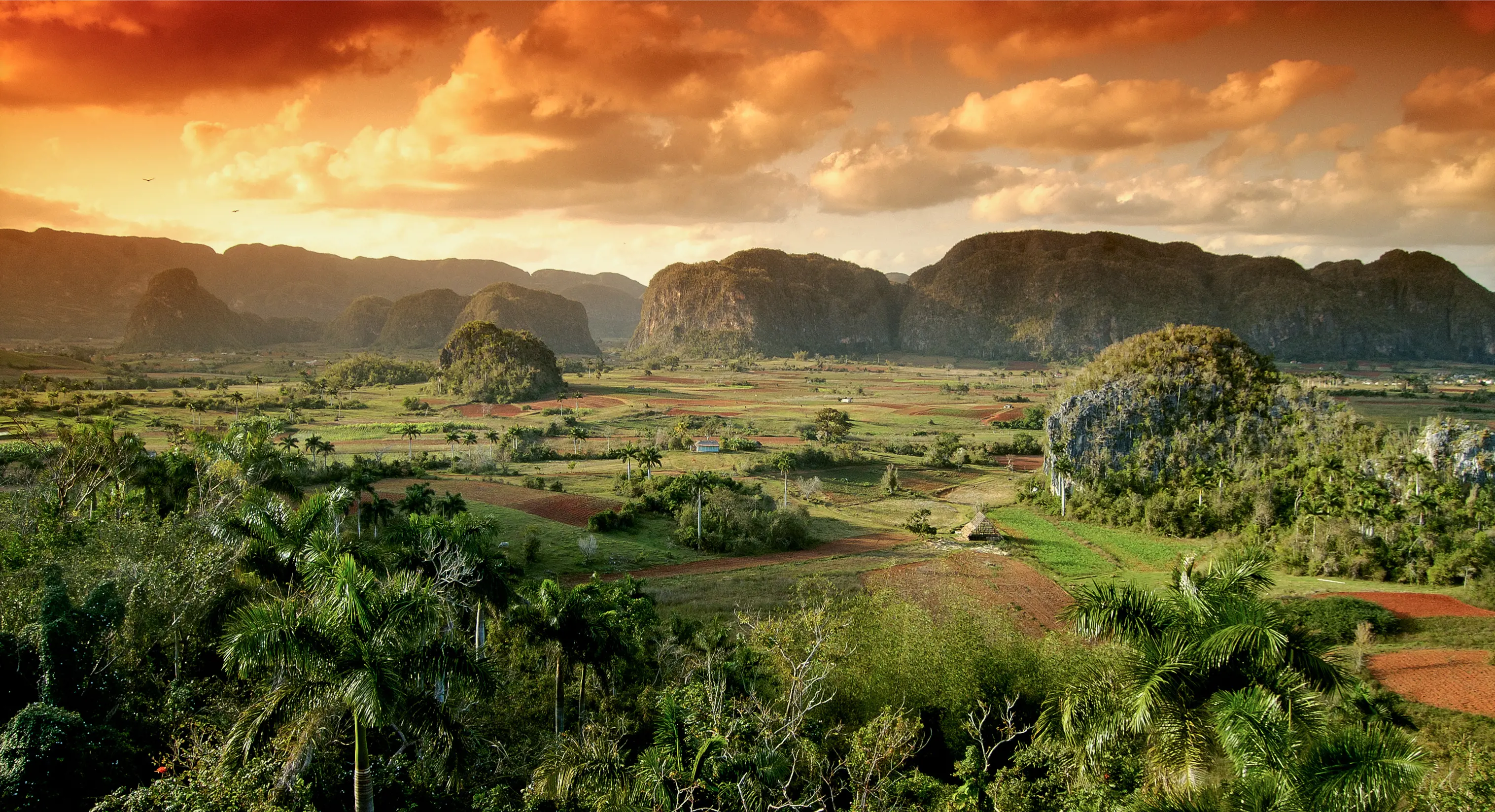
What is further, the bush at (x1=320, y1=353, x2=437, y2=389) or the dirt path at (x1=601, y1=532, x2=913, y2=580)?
the bush at (x1=320, y1=353, x2=437, y2=389)

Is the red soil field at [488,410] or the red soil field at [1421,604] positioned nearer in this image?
the red soil field at [1421,604]

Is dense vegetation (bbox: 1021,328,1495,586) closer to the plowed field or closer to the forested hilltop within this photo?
the forested hilltop

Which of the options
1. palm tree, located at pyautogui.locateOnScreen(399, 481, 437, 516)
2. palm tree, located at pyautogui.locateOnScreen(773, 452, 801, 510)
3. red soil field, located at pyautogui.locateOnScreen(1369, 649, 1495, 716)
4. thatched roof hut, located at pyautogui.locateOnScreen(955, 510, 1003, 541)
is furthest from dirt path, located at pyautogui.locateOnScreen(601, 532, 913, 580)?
red soil field, located at pyautogui.locateOnScreen(1369, 649, 1495, 716)

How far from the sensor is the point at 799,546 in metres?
37.3

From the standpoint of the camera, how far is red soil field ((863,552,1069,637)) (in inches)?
928

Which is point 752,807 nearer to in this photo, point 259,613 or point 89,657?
point 259,613

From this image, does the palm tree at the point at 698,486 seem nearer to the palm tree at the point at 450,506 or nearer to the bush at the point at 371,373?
the palm tree at the point at 450,506

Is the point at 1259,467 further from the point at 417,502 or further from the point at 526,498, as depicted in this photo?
the point at 417,502

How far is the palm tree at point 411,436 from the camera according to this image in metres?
57.8

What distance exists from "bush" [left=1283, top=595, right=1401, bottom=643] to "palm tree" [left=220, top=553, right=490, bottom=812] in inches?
936

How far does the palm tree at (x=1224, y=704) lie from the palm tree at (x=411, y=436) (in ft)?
171

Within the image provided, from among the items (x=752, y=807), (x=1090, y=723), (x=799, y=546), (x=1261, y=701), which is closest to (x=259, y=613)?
(x=752, y=807)

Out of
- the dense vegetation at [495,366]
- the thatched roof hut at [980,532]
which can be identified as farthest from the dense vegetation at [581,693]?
the dense vegetation at [495,366]

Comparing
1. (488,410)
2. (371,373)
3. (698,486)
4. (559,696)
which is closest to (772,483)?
(698,486)
